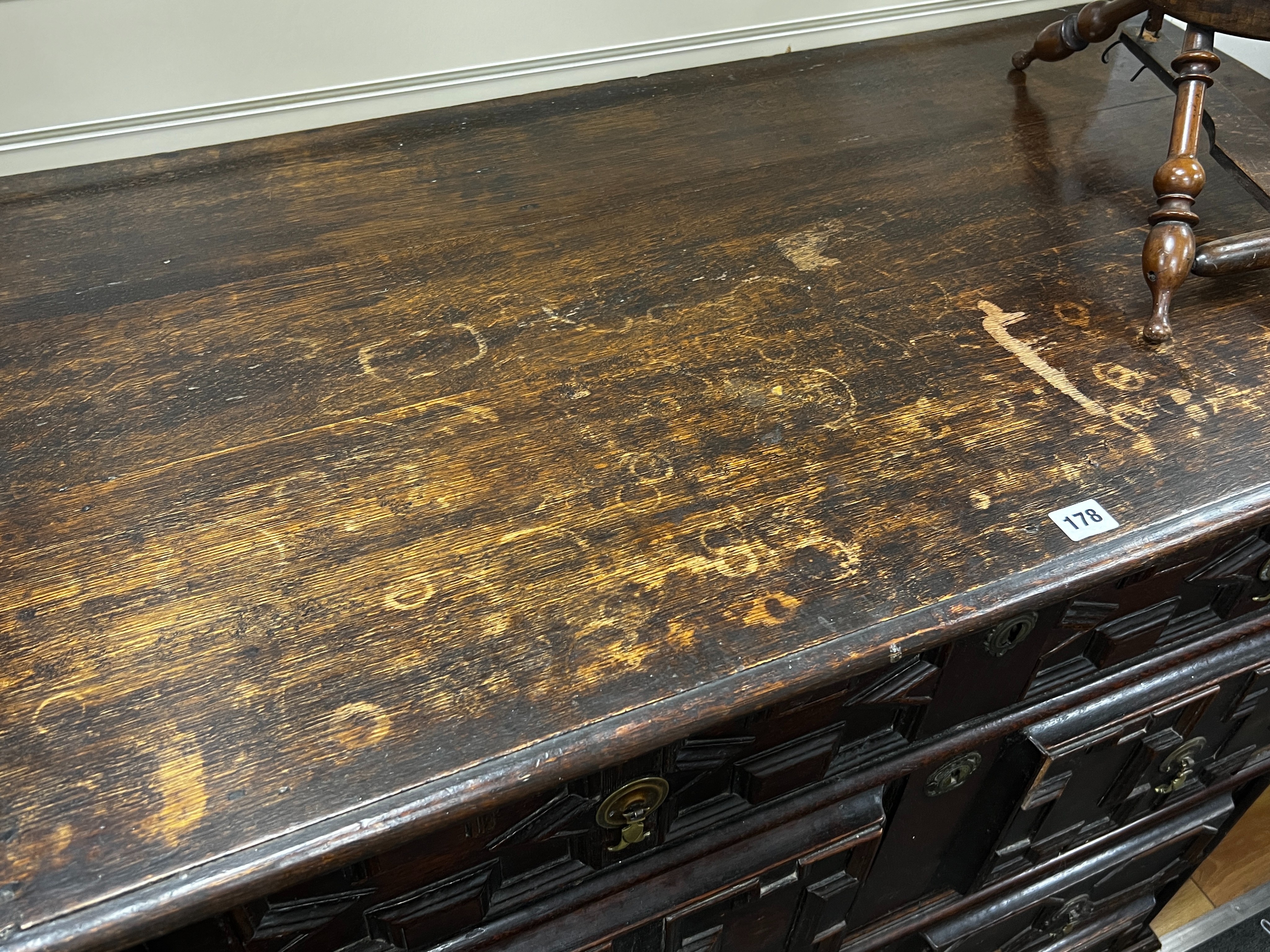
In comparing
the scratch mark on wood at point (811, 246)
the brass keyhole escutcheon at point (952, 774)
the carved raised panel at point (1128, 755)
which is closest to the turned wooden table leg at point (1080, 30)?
the scratch mark on wood at point (811, 246)

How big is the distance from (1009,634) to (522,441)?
402 millimetres

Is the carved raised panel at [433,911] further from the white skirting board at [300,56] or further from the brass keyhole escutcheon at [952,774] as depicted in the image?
the white skirting board at [300,56]

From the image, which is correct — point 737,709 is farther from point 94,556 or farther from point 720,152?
point 720,152

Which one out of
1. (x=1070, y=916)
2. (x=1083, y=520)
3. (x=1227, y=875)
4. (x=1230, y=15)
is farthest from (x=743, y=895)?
(x=1227, y=875)

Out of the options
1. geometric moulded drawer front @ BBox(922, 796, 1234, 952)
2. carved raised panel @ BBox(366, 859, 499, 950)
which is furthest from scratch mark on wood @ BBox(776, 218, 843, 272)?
geometric moulded drawer front @ BBox(922, 796, 1234, 952)

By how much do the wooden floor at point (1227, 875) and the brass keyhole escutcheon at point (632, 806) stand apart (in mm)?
1158

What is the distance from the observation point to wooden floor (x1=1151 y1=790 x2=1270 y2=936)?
1456 mm

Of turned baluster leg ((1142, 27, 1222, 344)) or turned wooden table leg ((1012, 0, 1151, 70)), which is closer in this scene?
turned baluster leg ((1142, 27, 1222, 344))

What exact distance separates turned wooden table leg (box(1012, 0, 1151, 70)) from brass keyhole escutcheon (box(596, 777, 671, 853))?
3.07ft

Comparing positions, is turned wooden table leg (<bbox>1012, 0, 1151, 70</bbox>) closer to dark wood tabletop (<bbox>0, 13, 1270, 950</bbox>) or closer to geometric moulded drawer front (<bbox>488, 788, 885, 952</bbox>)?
dark wood tabletop (<bbox>0, 13, 1270, 950</bbox>)

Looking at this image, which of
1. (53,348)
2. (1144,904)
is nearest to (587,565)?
(53,348)

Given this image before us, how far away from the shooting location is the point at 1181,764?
1.05 m

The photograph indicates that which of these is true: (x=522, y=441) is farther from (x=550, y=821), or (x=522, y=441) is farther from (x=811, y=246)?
(x=811, y=246)

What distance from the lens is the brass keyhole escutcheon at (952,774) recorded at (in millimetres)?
852
